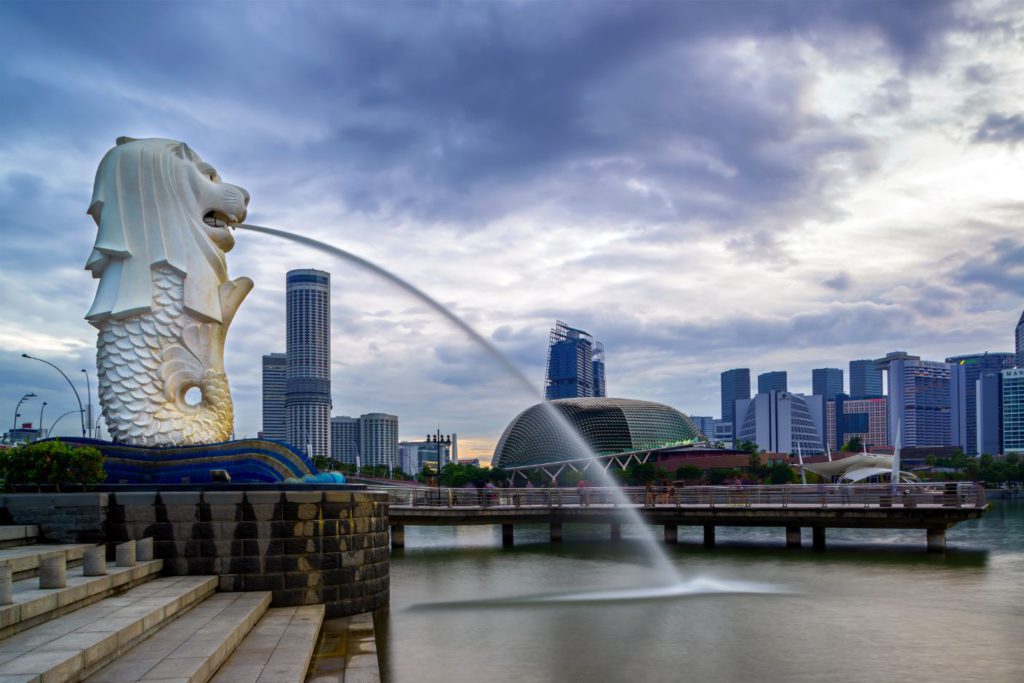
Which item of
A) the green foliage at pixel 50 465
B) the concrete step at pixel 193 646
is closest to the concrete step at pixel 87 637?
the concrete step at pixel 193 646

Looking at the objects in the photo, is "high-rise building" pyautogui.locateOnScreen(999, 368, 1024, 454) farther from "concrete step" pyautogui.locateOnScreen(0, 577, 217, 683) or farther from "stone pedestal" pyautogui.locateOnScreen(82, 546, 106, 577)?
"stone pedestal" pyautogui.locateOnScreen(82, 546, 106, 577)

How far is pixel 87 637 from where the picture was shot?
31.0 ft

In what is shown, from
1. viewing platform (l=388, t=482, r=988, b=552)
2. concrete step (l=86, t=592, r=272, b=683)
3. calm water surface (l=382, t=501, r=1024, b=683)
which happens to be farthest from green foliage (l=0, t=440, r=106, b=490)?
viewing platform (l=388, t=482, r=988, b=552)

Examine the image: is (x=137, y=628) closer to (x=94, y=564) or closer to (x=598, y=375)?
(x=94, y=564)

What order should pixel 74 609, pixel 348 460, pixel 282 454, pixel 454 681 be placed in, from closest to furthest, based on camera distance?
pixel 74 609
pixel 454 681
pixel 282 454
pixel 348 460

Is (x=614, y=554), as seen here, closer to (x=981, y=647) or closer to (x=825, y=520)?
(x=825, y=520)

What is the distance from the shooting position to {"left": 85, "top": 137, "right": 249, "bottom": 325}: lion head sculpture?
69.9 feet

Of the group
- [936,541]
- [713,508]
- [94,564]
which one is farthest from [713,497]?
[94,564]

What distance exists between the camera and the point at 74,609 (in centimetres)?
1089

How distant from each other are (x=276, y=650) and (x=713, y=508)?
26160 mm

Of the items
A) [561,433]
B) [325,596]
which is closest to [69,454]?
[325,596]

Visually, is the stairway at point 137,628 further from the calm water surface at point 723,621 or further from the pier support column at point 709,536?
the pier support column at point 709,536

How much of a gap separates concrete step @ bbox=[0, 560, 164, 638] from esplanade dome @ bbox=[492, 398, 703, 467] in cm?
9207

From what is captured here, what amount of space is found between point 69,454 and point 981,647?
1783cm
